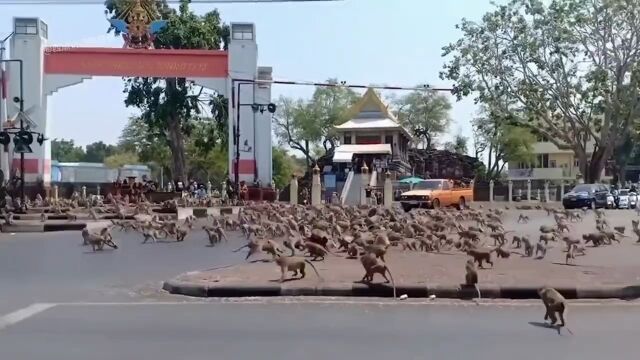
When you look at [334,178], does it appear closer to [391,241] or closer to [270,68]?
[270,68]

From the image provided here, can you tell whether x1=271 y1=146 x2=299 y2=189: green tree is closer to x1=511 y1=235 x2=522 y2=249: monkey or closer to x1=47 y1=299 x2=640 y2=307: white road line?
x1=511 y1=235 x2=522 y2=249: monkey

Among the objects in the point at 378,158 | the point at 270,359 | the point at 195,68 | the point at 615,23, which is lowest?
the point at 270,359

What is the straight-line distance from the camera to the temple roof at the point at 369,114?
215ft

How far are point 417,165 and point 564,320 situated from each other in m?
60.3

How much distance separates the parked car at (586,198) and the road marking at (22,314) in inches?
1481

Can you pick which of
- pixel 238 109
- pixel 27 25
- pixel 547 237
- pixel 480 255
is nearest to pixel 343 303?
pixel 480 255

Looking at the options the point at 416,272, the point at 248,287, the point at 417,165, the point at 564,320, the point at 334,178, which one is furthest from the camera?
the point at 417,165

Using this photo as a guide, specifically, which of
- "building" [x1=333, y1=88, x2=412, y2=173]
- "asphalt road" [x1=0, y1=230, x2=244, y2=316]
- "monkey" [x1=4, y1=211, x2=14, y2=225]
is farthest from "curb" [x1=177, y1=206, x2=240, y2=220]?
"building" [x1=333, y1=88, x2=412, y2=173]

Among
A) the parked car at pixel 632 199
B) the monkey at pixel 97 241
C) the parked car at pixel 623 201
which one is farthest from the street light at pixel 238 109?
the monkey at pixel 97 241

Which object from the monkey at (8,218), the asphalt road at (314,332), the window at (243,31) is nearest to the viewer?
the asphalt road at (314,332)

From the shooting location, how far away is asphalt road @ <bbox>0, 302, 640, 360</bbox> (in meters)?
8.07

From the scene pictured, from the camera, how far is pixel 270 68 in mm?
48438

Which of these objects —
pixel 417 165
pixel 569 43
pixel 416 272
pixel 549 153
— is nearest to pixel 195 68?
pixel 569 43

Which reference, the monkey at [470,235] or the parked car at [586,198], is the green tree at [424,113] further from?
the monkey at [470,235]
